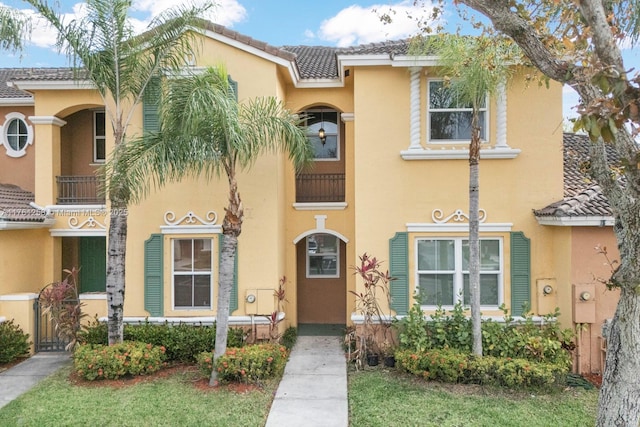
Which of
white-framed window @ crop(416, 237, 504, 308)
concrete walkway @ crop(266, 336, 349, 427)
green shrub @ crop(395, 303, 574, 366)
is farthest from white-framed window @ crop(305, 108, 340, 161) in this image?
concrete walkway @ crop(266, 336, 349, 427)

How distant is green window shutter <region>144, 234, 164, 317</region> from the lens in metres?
10.5

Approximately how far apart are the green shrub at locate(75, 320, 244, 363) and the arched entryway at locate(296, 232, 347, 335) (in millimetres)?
3742

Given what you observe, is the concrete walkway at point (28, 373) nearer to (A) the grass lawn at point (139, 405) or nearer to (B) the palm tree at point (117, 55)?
(A) the grass lawn at point (139, 405)

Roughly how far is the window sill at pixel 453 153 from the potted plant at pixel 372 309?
9.15 ft

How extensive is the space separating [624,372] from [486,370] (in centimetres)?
356

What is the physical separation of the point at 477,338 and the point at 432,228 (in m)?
2.82

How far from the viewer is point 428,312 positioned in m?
10.2

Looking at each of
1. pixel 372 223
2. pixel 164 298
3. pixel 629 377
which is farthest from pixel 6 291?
pixel 629 377

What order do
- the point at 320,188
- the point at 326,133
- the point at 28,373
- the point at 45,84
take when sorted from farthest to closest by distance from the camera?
the point at 326,133, the point at 320,188, the point at 45,84, the point at 28,373

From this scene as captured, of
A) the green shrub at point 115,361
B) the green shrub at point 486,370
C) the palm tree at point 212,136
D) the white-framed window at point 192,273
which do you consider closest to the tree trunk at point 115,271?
the green shrub at point 115,361

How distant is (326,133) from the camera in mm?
13086

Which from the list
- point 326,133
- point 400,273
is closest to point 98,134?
point 326,133

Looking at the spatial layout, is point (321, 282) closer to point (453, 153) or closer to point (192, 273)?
point (192, 273)

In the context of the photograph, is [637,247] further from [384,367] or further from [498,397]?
[384,367]
